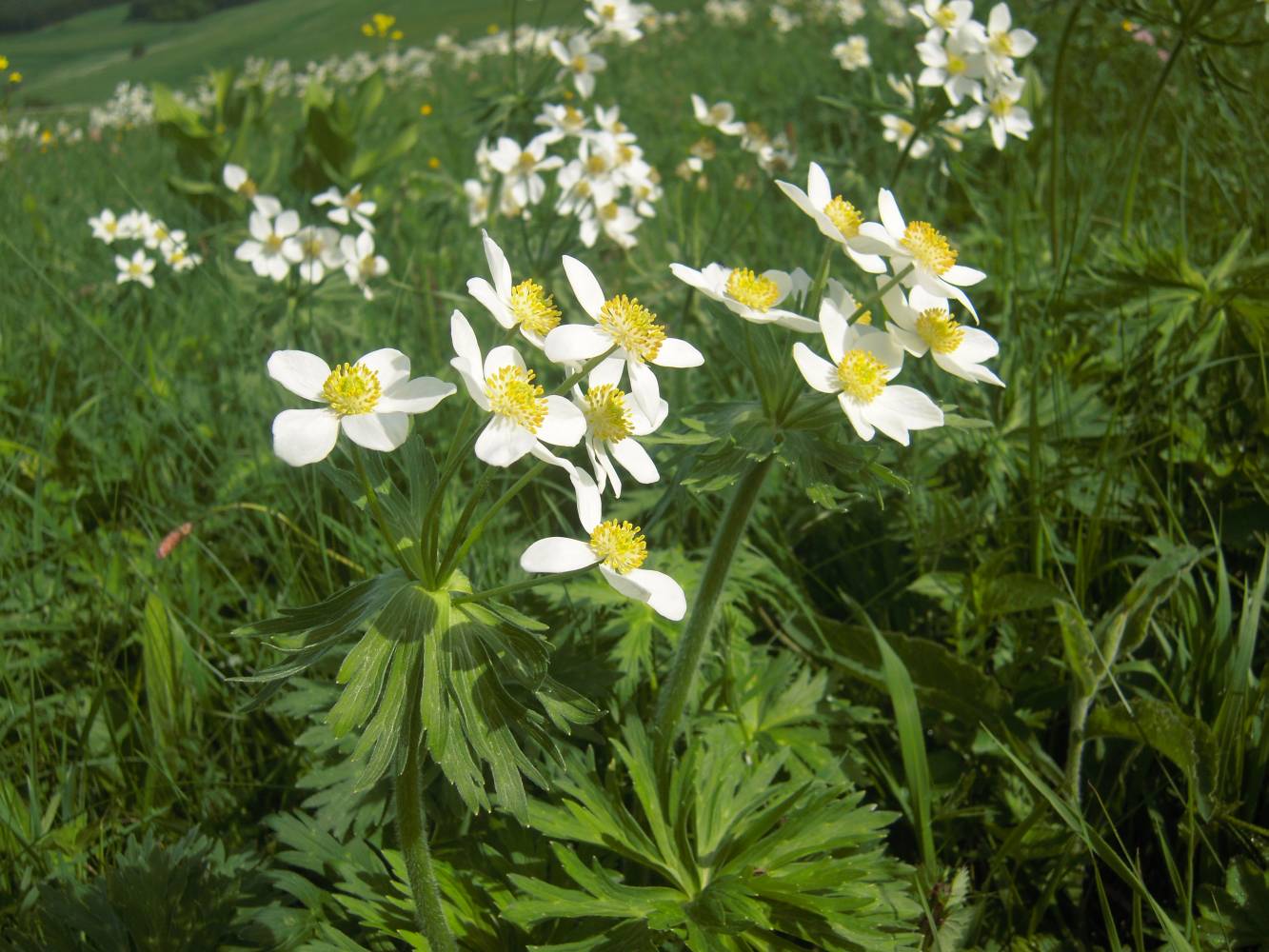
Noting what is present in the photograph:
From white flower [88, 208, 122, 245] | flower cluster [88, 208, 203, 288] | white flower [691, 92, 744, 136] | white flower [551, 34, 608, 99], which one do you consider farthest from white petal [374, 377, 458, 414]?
white flower [88, 208, 122, 245]

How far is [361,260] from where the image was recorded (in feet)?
11.0

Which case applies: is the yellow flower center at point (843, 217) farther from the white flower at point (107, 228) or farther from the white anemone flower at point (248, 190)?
the white flower at point (107, 228)

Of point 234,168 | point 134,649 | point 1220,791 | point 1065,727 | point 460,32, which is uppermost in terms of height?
point 234,168

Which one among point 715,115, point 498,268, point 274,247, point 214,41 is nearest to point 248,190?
point 274,247

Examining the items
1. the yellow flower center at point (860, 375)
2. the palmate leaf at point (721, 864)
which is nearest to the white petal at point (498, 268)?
the yellow flower center at point (860, 375)

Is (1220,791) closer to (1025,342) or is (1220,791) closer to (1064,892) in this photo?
(1064,892)

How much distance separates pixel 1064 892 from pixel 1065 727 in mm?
423

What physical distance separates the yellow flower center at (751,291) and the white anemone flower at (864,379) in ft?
0.31

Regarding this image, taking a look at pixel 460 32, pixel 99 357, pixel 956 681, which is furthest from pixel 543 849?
pixel 460 32

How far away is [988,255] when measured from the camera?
359cm

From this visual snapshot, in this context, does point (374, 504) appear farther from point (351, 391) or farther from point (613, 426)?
point (613, 426)

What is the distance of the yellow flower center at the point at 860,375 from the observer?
136 cm

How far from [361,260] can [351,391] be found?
7.78ft

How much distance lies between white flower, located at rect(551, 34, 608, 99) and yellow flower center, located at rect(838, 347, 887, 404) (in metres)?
2.61
